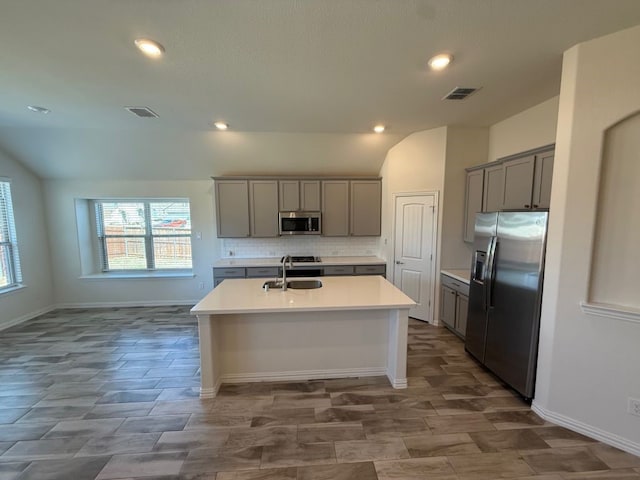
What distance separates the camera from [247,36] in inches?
74.9

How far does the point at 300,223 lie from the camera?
5.07 meters

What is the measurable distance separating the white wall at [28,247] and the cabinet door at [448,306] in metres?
6.61

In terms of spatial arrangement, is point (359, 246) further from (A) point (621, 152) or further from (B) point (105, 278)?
(B) point (105, 278)

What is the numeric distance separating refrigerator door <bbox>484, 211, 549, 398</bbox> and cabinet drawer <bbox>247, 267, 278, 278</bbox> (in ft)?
10.6

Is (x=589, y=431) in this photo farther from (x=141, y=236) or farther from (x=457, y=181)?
(x=141, y=236)

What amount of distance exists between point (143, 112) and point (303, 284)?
281 centimetres

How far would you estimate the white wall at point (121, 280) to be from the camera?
5043 millimetres

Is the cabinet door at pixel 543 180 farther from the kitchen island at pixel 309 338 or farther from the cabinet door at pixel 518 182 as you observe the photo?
the kitchen island at pixel 309 338

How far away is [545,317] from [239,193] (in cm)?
450

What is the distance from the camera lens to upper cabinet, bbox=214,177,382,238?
4996 mm

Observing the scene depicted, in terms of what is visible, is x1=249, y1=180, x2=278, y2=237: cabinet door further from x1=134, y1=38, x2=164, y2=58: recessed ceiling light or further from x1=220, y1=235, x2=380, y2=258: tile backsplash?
x1=134, y1=38, x2=164, y2=58: recessed ceiling light

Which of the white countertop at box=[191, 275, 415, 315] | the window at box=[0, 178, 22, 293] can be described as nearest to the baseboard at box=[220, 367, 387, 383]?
the white countertop at box=[191, 275, 415, 315]

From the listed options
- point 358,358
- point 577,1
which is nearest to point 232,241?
point 358,358

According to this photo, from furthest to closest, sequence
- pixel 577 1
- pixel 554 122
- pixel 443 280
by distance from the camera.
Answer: pixel 443 280 → pixel 554 122 → pixel 577 1
